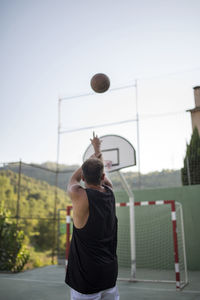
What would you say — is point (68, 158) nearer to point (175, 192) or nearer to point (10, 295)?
point (175, 192)

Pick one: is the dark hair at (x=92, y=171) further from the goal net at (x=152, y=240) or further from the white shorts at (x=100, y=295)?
the goal net at (x=152, y=240)

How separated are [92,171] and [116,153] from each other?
4.42m

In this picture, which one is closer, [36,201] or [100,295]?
[100,295]

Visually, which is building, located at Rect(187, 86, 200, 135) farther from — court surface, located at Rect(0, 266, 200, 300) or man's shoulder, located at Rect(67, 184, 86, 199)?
man's shoulder, located at Rect(67, 184, 86, 199)

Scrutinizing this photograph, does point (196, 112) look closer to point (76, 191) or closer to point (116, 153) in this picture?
point (116, 153)

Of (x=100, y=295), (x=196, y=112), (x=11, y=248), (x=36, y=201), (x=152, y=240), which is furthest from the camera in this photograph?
(x=36, y=201)

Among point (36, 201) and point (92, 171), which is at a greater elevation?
point (36, 201)

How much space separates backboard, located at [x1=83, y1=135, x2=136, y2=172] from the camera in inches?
239

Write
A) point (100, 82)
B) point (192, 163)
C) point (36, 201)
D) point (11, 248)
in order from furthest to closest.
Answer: point (36, 201) → point (192, 163) → point (11, 248) → point (100, 82)

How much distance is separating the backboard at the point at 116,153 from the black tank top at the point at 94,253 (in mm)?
4221

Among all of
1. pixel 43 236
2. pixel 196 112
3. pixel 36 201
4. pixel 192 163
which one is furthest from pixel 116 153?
pixel 36 201

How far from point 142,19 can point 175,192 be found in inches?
197

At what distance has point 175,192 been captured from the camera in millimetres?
7977

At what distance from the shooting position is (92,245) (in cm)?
174
